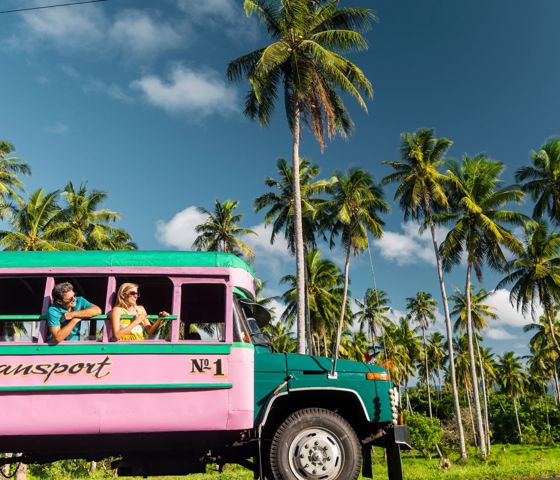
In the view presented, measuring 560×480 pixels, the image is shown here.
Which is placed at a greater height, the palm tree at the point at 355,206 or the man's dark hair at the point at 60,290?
the palm tree at the point at 355,206

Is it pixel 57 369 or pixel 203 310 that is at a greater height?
pixel 203 310

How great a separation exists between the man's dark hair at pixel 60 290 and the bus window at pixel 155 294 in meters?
0.47

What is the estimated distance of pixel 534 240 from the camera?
36.2 m

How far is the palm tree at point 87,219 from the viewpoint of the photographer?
3450 centimetres

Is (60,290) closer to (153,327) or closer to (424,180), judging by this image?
(153,327)

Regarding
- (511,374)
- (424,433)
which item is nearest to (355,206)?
(424,433)

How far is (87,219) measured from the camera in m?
35.8

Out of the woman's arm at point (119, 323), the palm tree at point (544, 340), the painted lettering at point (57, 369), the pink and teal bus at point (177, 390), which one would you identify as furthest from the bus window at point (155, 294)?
the palm tree at point (544, 340)

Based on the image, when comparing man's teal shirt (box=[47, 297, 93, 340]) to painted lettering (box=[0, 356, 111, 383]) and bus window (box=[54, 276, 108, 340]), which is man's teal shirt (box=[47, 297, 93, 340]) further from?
painted lettering (box=[0, 356, 111, 383])

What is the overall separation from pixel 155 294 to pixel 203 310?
24.7 inches

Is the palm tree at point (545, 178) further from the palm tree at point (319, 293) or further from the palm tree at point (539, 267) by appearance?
the palm tree at point (319, 293)

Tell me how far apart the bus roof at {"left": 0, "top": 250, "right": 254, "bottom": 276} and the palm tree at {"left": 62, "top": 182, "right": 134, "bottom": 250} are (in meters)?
30.7

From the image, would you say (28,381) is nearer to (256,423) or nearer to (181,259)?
(181,259)

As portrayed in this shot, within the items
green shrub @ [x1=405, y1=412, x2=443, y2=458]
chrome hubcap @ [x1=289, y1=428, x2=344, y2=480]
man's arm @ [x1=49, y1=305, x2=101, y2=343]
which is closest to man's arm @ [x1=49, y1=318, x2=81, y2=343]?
man's arm @ [x1=49, y1=305, x2=101, y2=343]
